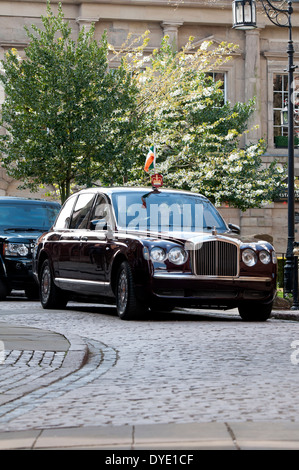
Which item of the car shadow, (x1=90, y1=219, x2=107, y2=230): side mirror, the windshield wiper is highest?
(x1=90, y1=219, x2=107, y2=230): side mirror

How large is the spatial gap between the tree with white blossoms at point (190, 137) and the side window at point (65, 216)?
1668 centimetres

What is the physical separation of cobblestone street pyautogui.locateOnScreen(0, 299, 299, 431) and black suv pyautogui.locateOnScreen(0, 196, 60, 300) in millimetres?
7075

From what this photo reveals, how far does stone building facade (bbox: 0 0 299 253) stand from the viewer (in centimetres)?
4453

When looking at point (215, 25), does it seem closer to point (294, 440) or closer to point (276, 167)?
point (276, 167)

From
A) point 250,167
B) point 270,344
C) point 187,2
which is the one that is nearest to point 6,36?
point 187,2

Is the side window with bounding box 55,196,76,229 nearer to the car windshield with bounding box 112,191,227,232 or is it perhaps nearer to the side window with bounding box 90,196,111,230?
the side window with bounding box 90,196,111,230

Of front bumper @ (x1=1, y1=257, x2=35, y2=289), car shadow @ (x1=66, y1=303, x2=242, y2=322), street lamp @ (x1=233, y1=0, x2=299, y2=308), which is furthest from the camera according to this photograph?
front bumper @ (x1=1, y1=257, x2=35, y2=289)

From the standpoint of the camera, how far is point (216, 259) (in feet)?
45.0

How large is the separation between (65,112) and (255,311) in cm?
1767

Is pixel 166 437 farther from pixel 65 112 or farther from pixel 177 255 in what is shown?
pixel 65 112

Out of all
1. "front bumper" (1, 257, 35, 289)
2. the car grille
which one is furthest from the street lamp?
the car grille

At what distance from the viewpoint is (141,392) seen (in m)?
7.43

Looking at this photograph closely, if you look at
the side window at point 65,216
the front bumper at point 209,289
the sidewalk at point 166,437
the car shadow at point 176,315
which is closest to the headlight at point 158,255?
the front bumper at point 209,289

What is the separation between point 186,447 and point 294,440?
1.93 feet
